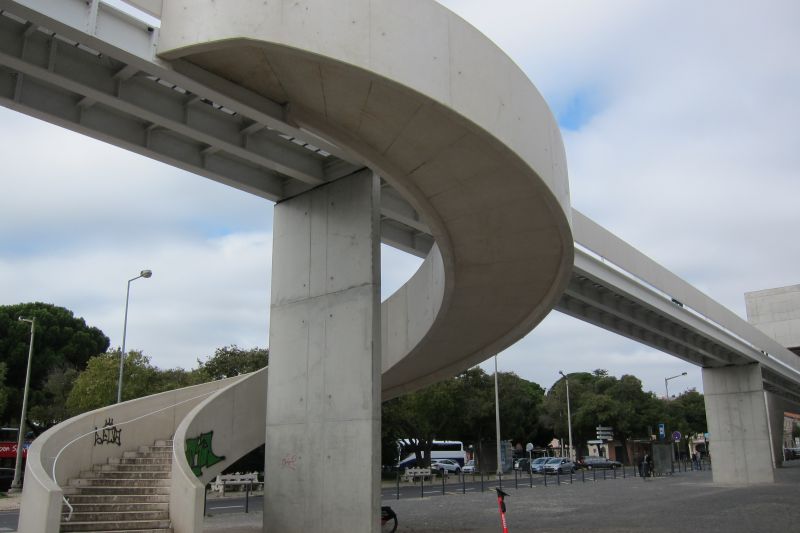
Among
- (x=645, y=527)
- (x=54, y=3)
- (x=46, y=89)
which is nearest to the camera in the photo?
(x=54, y=3)

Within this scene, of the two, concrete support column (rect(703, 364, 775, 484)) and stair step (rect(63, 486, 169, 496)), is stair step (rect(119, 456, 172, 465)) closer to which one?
stair step (rect(63, 486, 169, 496))

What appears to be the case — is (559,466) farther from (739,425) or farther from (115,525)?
(115,525)

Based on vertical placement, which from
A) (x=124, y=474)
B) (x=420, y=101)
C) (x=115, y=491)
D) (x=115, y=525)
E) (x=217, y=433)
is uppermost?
(x=420, y=101)

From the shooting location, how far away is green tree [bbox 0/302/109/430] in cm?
4824

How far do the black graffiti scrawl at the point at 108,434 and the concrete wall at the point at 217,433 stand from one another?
159 centimetres

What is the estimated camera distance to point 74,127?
12.5 metres

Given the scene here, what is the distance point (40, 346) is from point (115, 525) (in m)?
44.7

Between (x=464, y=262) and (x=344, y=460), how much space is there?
458cm

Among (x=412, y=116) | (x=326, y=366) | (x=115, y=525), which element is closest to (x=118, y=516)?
(x=115, y=525)

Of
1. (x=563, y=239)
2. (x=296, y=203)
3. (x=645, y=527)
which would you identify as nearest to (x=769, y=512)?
(x=645, y=527)

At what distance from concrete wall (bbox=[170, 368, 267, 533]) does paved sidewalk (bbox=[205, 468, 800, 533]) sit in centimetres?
197

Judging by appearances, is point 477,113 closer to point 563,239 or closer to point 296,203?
point 563,239

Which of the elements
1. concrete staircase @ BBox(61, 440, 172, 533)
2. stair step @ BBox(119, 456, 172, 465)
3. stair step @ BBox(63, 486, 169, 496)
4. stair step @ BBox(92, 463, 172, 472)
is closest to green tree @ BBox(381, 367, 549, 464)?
stair step @ BBox(119, 456, 172, 465)

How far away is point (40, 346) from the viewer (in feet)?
167
